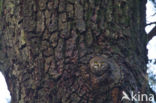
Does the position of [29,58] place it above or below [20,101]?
above

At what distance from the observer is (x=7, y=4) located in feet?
3.45

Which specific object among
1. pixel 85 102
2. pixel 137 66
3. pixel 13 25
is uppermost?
pixel 13 25

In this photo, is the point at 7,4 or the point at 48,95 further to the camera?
the point at 7,4

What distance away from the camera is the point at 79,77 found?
929 mm

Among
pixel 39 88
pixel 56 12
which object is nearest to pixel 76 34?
pixel 56 12

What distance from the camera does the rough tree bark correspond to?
930 mm

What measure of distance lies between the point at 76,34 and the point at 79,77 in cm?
13

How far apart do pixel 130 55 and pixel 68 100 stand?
0.24m

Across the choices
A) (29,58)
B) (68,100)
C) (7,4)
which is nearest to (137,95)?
(68,100)

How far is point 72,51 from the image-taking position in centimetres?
95

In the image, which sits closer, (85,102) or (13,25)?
(85,102)

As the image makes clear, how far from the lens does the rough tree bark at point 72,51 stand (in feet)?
3.05

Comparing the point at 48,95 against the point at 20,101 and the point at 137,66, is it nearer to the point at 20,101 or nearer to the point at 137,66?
the point at 20,101

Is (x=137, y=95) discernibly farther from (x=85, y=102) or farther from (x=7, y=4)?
(x=7, y=4)
